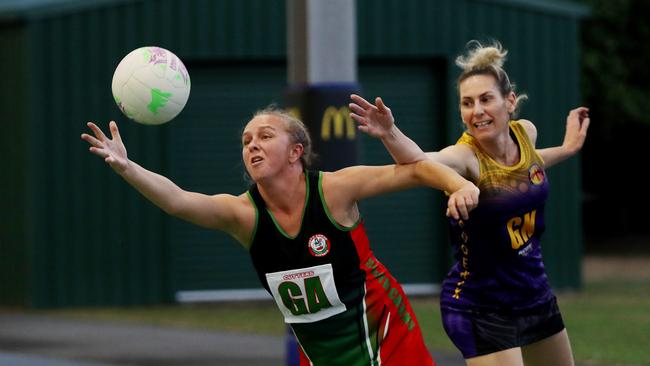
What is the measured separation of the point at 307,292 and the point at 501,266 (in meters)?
1.06

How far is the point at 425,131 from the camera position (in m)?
17.8

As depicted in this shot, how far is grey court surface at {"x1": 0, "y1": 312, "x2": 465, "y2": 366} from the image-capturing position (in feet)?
38.3

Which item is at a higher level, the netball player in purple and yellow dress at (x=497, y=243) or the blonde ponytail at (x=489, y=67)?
the blonde ponytail at (x=489, y=67)

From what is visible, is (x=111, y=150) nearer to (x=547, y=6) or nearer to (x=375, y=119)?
(x=375, y=119)

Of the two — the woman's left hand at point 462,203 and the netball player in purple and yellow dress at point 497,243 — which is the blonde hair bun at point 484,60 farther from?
the woman's left hand at point 462,203

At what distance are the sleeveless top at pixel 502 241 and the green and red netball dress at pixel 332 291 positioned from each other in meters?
0.54

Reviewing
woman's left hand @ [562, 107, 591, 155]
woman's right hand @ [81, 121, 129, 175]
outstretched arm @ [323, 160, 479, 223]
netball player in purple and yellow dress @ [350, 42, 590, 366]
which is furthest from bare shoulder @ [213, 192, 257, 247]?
woman's left hand @ [562, 107, 591, 155]

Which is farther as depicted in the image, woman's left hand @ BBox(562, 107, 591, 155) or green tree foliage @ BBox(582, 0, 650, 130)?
green tree foliage @ BBox(582, 0, 650, 130)

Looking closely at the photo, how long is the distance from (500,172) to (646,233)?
26320 mm

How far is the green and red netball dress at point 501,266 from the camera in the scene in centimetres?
645

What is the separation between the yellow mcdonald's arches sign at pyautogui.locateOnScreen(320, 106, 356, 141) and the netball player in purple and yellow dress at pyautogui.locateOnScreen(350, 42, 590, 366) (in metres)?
1.99

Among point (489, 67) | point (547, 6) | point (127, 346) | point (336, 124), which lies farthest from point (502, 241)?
point (547, 6)

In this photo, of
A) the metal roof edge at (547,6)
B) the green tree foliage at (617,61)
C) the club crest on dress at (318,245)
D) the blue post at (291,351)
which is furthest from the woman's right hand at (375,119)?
the green tree foliage at (617,61)

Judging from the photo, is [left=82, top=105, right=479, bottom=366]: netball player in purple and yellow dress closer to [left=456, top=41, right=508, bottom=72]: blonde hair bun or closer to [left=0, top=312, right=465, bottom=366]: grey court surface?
[left=456, top=41, right=508, bottom=72]: blonde hair bun
